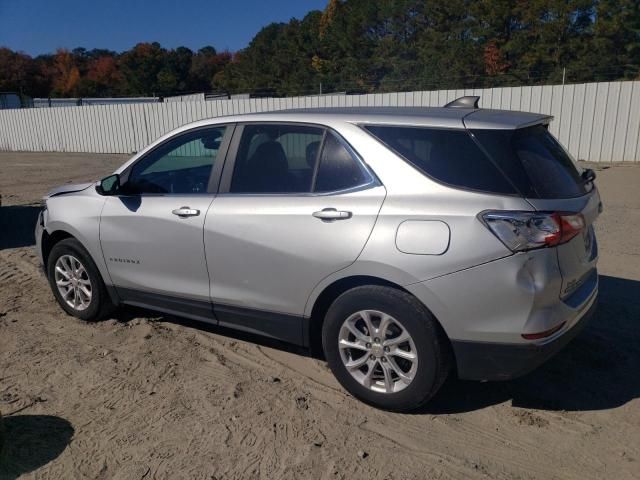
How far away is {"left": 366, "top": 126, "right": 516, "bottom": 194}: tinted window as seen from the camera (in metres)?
3.20

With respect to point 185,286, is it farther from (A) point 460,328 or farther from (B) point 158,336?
(A) point 460,328

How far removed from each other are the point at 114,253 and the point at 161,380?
3.90 feet

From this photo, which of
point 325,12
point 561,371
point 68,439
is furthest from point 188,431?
point 325,12

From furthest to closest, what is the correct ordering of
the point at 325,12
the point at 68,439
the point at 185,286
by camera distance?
the point at 325,12 < the point at 185,286 < the point at 68,439

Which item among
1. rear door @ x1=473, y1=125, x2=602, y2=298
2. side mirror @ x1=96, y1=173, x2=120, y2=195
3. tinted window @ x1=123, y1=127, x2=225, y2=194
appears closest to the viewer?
rear door @ x1=473, y1=125, x2=602, y2=298

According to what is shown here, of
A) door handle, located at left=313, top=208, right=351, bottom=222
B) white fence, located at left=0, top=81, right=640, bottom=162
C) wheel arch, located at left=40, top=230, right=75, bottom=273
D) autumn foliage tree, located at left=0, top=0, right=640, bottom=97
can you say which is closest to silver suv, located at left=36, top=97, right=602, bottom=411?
door handle, located at left=313, top=208, right=351, bottom=222

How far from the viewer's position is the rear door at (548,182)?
3162mm

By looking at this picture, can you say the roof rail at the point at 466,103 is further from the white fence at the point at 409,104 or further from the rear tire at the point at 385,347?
the white fence at the point at 409,104

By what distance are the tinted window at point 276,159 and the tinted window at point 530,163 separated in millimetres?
1103

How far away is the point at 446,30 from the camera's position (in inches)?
1460

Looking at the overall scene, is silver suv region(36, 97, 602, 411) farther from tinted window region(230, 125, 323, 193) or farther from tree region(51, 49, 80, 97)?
tree region(51, 49, 80, 97)

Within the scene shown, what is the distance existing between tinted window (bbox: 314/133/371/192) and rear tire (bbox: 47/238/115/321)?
234cm

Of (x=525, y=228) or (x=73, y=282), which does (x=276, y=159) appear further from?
(x=73, y=282)

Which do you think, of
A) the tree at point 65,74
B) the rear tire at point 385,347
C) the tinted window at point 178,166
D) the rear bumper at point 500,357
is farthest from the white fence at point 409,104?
the tree at point 65,74
